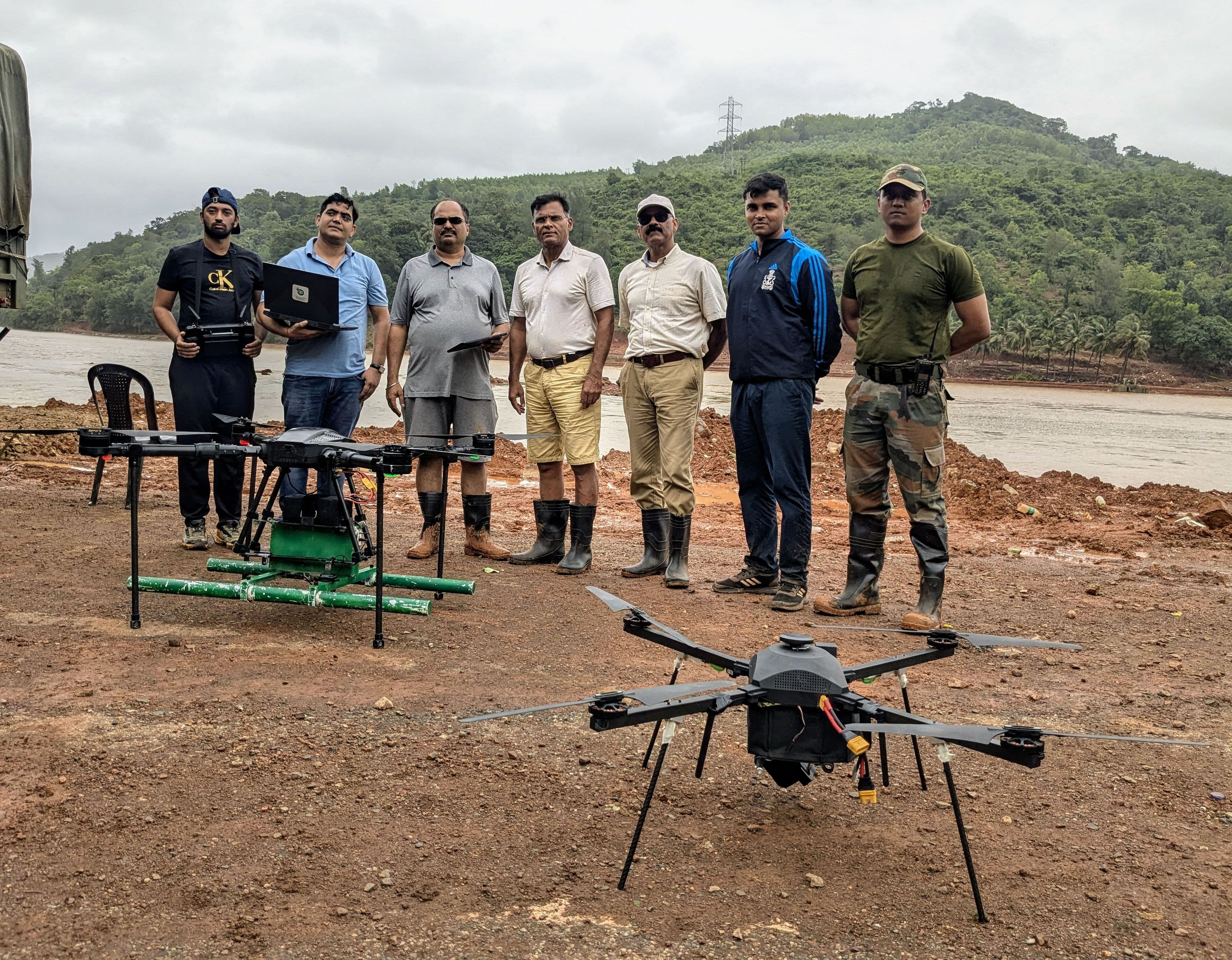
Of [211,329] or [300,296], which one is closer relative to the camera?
[300,296]

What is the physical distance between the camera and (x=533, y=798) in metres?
3.38

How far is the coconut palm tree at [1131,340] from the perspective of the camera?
64.4 metres

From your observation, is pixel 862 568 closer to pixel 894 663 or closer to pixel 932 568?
pixel 932 568

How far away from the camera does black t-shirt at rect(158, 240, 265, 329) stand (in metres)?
6.51

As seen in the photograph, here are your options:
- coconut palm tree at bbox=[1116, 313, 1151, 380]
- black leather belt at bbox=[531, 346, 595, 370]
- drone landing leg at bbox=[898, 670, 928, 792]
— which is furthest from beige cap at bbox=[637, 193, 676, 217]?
coconut palm tree at bbox=[1116, 313, 1151, 380]

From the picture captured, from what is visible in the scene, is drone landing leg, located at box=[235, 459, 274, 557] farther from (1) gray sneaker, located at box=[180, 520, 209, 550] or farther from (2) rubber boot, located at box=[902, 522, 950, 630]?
(2) rubber boot, located at box=[902, 522, 950, 630]

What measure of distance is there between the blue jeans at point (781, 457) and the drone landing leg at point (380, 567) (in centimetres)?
216

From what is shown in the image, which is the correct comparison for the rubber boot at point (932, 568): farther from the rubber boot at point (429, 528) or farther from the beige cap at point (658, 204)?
the rubber boot at point (429, 528)

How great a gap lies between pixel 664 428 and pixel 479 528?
59.1 inches

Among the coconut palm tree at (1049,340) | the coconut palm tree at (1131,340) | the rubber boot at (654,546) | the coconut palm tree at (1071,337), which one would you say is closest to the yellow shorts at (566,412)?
the rubber boot at (654,546)

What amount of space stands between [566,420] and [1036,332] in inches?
2573

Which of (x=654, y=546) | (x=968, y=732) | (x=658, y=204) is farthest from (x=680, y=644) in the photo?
(x=658, y=204)

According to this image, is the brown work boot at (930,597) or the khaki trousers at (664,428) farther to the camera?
the khaki trousers at (664,428)

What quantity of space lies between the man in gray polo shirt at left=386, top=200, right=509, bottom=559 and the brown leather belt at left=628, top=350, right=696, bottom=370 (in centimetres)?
91
